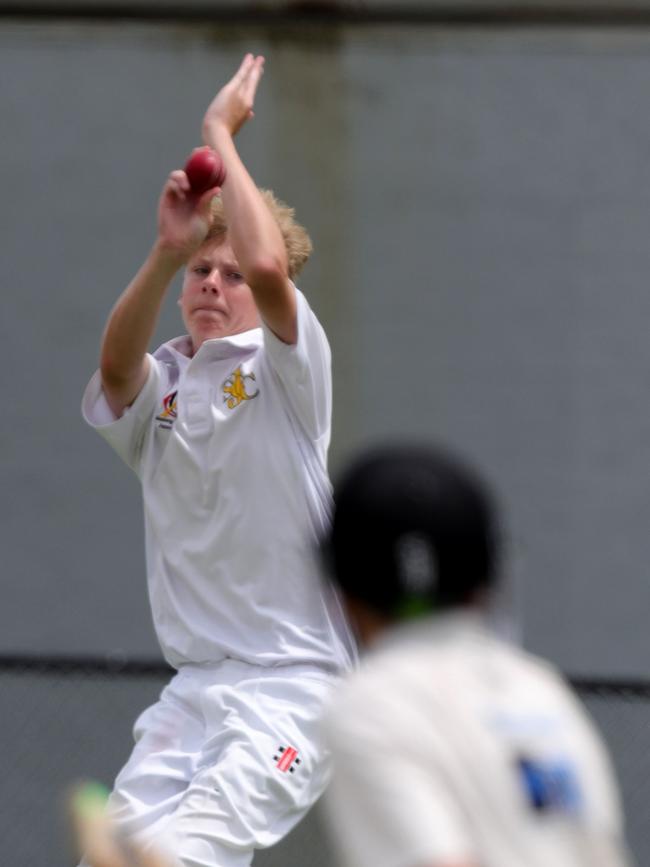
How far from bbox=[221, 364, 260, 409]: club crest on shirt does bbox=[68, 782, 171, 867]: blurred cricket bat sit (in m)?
1.59

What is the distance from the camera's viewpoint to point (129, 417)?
3730mm

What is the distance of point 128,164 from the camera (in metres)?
7.14

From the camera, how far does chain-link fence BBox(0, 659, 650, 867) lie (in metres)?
6.04

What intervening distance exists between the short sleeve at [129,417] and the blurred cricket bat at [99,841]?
5.53 feet

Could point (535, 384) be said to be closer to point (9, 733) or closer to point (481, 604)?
point (9, 733)

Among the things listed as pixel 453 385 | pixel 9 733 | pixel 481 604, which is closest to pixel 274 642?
pixel 481 604

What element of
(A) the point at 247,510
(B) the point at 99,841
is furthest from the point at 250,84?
(B) the point at 99,841

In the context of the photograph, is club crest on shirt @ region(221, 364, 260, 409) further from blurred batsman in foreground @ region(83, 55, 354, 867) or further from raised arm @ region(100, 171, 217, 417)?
raised arm @ region(100, 171, 217, 417)

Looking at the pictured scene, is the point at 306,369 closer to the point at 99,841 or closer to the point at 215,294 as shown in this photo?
the point at 215,294

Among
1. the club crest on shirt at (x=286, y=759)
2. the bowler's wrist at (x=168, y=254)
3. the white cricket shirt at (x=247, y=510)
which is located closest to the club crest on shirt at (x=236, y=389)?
the white cricket shirt at (x=247, y=510)

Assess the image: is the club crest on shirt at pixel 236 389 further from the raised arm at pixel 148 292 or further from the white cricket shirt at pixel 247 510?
the raised arm at pixel 148 292

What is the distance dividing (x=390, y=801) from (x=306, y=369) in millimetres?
1958

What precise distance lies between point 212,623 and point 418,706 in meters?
1.85

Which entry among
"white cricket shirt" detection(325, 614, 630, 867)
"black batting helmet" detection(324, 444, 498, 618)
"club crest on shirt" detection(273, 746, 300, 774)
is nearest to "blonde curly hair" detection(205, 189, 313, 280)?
"club crest on shirt" detection(273, 746, 300, 774)
